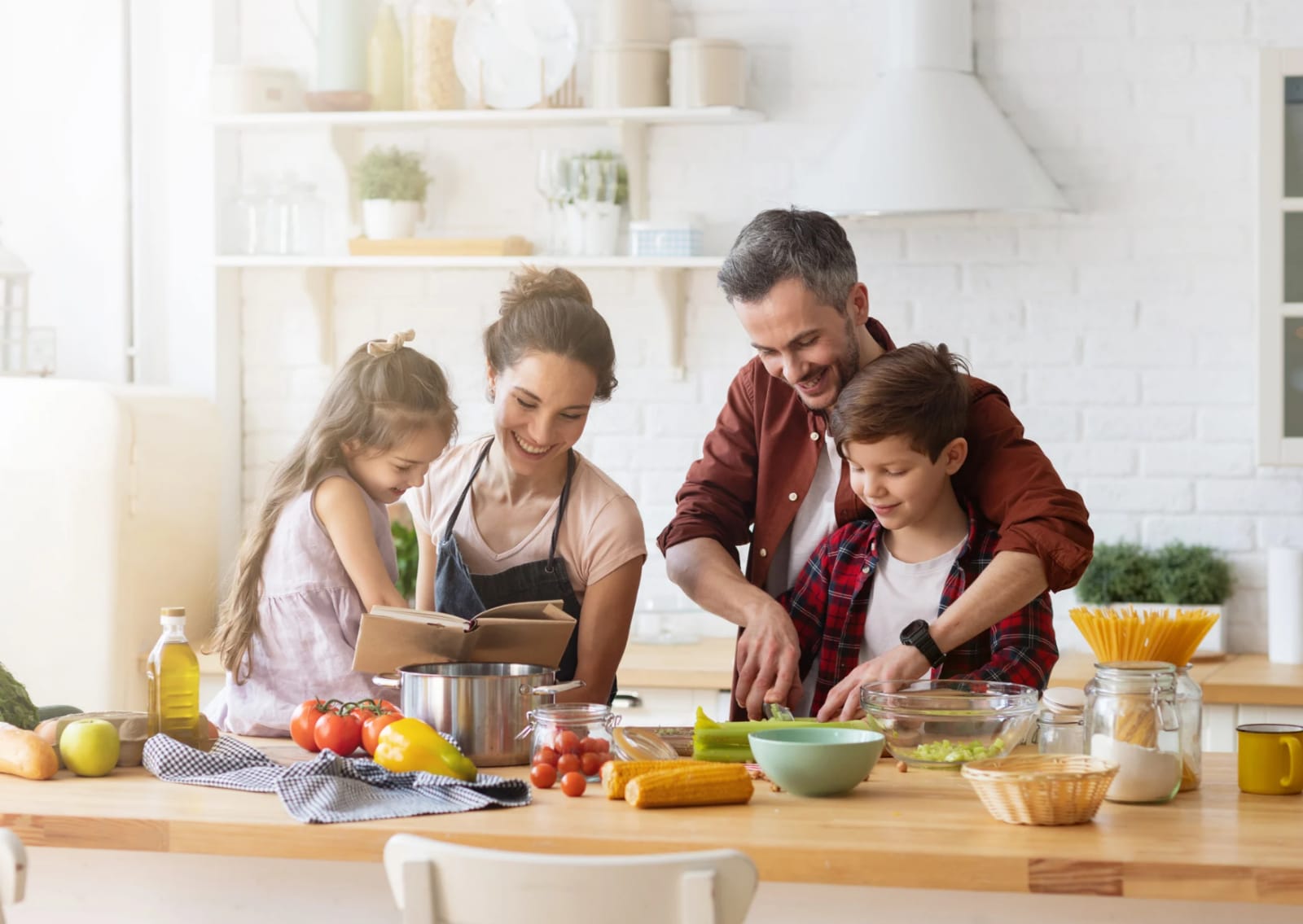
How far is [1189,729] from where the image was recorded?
5.92 ft

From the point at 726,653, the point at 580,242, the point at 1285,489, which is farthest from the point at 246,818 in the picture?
the point at 1285,489

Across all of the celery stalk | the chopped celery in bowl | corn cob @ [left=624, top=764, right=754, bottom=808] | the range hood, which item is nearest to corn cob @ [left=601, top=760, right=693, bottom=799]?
corn cob @ [left=624, top=764, right=754, bottom=808]

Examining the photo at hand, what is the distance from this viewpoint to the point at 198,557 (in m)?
4.25

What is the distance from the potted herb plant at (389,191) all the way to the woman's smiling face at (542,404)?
1.88 metres

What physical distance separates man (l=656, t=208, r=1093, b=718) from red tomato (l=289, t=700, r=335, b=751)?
0.65 metres

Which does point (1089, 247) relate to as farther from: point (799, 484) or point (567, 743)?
point (567, 743)

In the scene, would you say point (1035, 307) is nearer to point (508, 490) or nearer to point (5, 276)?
point (508, 490)

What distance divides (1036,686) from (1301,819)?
69 centimetres

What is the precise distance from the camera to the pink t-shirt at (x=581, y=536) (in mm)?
2488

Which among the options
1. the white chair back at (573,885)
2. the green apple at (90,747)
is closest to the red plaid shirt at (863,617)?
the white chair back at (573,885)

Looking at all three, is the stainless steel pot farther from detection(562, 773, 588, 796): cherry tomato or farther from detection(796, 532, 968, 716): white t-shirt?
detection(796, 532, 968, 716): white t-shirt

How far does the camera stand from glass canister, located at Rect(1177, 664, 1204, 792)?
70.1 inches

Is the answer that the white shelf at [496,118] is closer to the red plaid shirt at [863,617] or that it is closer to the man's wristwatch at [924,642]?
the red plaid shirt at [863,617]

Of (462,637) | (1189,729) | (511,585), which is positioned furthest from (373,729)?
(1189,729)
